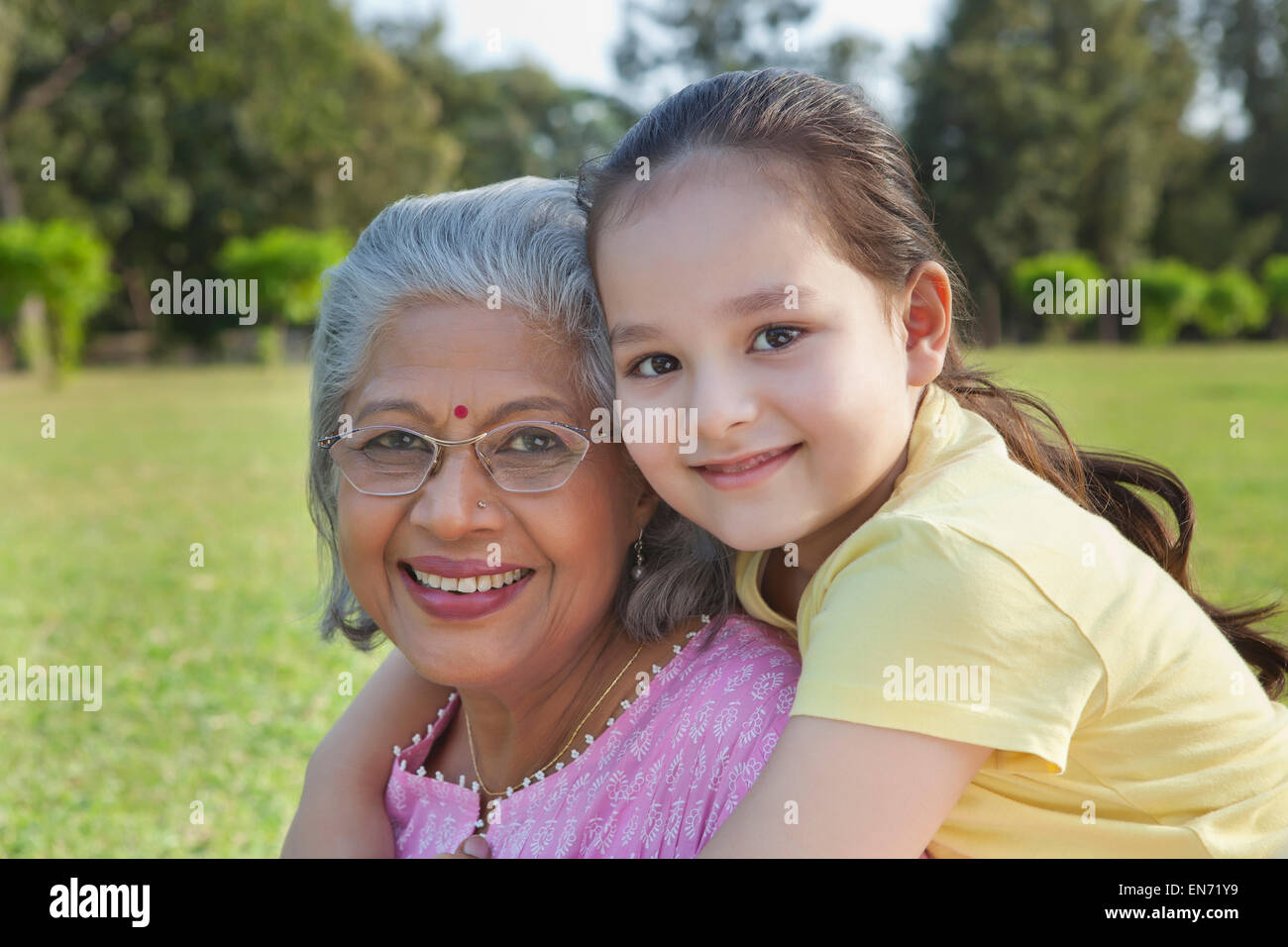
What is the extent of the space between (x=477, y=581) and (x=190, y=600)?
580 cm

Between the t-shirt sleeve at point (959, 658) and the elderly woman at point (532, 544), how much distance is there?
14.5 inches

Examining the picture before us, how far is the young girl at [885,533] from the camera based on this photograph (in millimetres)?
1740

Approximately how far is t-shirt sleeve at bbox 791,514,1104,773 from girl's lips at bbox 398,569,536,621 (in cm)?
65

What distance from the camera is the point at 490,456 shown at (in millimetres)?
2182

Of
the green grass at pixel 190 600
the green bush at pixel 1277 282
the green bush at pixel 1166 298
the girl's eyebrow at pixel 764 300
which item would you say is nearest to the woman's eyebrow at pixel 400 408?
the girl's eyebrow at pixel 764 300

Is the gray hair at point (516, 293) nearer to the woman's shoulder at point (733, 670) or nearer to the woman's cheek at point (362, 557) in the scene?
the woman's shoulder at point (733, 670)

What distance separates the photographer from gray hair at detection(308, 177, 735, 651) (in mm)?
2229

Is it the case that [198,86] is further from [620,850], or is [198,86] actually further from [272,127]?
[620,850]

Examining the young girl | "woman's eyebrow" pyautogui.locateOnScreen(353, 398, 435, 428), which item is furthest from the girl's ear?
"woman's eyebrow" pyautogui.locateOnScreen(353, 398, 435, 428)

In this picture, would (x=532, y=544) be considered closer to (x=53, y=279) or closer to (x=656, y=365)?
(x=656, y=365)

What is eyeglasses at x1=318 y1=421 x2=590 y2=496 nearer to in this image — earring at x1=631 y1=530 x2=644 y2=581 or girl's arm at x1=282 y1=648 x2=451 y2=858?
earring at x1=631 y1=530 x2=644 y2=581

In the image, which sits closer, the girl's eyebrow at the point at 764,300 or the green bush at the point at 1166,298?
the girl's eyebrow at the point at 764,300

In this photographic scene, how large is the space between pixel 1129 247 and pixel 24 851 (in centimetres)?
5188

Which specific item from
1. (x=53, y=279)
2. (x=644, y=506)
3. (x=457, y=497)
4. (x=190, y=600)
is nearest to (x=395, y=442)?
(x=457, y=497)
